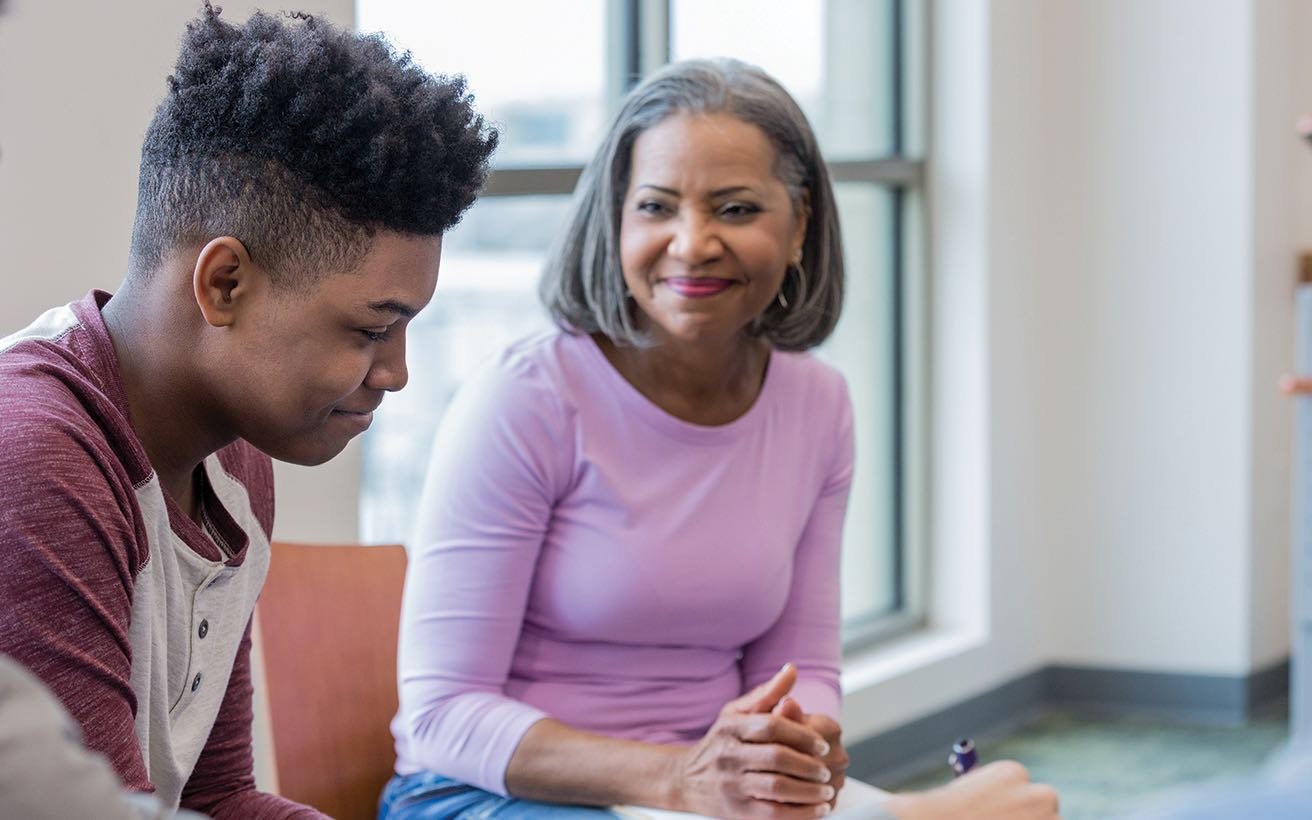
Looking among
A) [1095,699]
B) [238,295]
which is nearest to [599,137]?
[238,295]

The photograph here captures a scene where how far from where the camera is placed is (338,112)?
1141mm

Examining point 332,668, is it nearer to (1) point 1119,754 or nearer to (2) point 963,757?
(2) point 963,757

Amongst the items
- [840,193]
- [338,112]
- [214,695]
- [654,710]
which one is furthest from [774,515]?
[840,193]

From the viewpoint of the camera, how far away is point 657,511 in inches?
73.9

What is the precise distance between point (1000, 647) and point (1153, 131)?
4.55 feet

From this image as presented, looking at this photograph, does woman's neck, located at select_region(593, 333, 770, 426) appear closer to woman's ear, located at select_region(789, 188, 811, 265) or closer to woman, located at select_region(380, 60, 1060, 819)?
woman, located at select_region(380, 60, 1060, 819)

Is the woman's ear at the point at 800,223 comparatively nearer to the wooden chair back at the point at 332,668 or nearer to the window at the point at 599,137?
the window at the point at 599,137

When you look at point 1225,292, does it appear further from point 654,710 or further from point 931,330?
point 654,710

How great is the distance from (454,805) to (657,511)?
16.4 inches

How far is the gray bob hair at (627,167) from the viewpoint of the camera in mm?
1954

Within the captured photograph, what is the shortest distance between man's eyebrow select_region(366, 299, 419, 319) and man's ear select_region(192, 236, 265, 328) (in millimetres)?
88

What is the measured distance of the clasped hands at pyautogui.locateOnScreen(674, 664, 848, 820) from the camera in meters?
1.64

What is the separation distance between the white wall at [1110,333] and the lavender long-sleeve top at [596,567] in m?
1.77

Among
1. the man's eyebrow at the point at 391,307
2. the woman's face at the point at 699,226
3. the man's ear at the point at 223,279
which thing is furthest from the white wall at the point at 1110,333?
the man's ear at the point at 223,279
